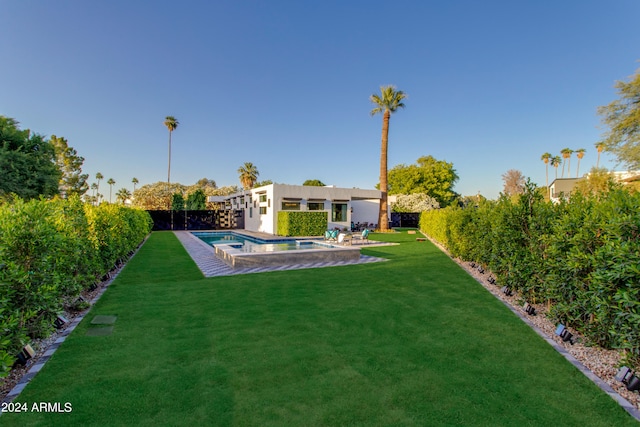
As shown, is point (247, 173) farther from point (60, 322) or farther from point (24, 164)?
point (60, 322)

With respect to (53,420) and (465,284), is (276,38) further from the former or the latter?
(53,420)

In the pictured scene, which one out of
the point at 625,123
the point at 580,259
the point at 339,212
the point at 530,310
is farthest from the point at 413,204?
the point at 580,259

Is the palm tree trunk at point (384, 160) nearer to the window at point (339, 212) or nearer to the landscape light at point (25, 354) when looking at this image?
the window at point (339, 212)

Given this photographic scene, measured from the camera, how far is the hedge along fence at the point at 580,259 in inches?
131

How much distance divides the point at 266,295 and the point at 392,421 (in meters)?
4.56

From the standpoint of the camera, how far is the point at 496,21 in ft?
49.6

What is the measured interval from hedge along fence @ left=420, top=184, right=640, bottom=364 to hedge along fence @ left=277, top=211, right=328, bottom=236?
15381 mm

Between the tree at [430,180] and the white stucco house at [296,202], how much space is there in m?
25.5

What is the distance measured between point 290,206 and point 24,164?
16200mm

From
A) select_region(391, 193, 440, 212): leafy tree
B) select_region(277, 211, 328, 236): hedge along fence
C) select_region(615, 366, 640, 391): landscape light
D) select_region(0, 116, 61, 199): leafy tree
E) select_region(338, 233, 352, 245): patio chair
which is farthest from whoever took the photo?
select_region(391, 193, 440, 212): leafy tree

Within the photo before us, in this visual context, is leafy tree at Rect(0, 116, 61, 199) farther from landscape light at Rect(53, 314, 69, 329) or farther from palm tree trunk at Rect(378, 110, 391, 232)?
palm tree trunk at Rect(378, 110, 391, 232)

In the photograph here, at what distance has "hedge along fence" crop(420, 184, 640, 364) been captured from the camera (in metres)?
3.33

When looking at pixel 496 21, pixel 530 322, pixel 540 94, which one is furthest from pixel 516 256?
pixel 540 94

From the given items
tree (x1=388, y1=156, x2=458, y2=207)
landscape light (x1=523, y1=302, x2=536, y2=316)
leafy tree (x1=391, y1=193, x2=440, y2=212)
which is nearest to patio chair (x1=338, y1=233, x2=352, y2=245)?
landscape light (x1=523, y1=302, x2=536, y2=316)
